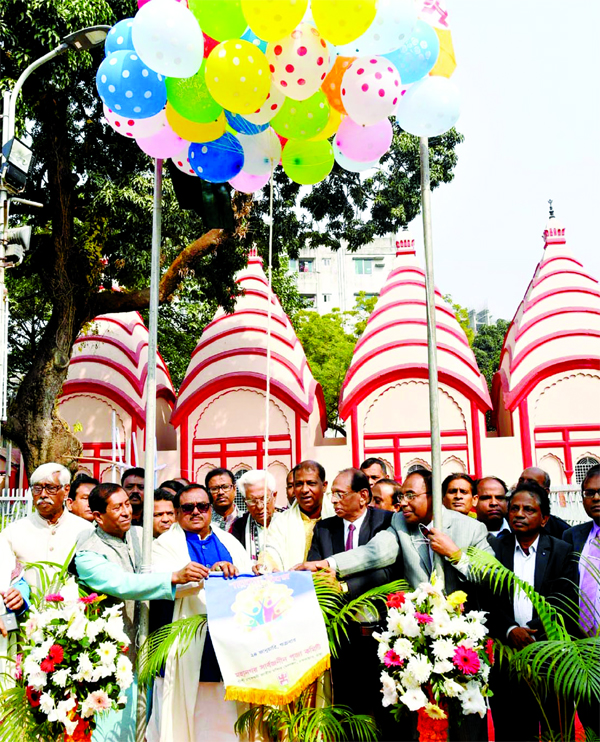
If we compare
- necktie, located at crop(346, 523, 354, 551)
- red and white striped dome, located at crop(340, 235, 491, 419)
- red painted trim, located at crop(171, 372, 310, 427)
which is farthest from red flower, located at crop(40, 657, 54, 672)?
red and white striped dome, located at crop(340, 235, 491, 419)

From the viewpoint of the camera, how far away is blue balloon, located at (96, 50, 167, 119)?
4.48 meters

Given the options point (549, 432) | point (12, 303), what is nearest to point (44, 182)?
point (12, 303)

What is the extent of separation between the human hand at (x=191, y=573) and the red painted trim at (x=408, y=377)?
13.1 m

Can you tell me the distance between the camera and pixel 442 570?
4105 millimetres

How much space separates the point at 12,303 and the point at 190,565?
16.9 metres

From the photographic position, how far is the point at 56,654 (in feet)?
12.0

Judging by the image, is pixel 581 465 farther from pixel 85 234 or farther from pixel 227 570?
pixel 227 570

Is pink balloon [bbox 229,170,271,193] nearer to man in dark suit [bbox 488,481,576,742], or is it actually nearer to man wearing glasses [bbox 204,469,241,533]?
man wearing glasses [bbox 204,469,241,533]

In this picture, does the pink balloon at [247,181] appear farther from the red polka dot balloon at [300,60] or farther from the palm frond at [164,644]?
the palm frond at [164,644]

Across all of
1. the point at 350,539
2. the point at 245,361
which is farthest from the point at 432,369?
the point at 245,361

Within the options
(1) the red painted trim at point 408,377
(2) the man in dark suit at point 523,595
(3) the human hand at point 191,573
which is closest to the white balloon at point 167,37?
(3) the human hand at point 191,573

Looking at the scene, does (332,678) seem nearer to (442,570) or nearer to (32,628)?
(442,570)

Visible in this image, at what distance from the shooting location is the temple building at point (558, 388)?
668 inches

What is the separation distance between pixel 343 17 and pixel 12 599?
369 centimetres
